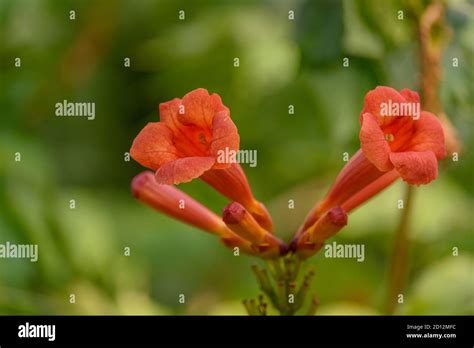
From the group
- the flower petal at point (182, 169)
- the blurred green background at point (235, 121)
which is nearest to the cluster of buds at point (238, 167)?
the flower petal at point (182, 169)

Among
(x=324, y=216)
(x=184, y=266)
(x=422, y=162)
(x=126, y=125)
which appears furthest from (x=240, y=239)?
(x=126, y=125)

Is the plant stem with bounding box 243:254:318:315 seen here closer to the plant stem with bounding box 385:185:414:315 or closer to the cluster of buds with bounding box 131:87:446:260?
the cluster of buds with bounding box 131:87:446:260

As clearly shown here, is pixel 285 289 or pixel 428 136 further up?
pixel 428 136

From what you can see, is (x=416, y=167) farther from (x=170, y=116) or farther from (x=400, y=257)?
(x=400, y=257)

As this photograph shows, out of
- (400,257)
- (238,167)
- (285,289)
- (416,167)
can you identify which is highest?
(238,167)

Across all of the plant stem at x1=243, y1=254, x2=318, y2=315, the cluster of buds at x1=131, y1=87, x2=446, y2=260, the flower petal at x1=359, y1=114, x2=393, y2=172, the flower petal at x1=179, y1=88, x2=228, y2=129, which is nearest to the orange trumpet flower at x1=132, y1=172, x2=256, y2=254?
the cluster of buds at x1=131, y1=87, x2=446, y2=260

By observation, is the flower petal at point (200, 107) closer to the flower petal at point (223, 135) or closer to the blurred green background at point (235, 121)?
the flower petal at point (223, 135)

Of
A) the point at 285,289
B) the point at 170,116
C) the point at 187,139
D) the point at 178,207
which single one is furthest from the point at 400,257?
the point at 170,116
